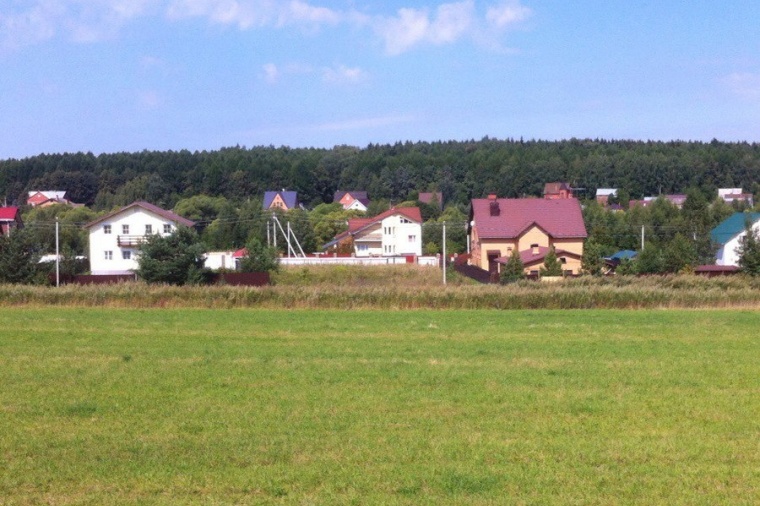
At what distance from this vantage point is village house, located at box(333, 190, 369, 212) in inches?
5424

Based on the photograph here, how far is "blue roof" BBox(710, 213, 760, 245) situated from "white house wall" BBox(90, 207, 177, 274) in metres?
45.4

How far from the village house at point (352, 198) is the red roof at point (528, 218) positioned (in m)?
69.1

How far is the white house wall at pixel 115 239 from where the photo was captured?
66250 mm

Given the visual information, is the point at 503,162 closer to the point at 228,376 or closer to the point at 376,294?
the point at 376,294

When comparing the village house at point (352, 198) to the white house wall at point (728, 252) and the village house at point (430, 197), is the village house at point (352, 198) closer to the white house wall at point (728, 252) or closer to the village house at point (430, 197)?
the village house at point (430, 197)

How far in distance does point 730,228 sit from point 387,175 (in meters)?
81.4

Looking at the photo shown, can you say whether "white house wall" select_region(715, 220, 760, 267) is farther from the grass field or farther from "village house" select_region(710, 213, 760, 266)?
the grass field

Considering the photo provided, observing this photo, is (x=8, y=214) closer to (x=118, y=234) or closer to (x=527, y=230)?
(x=118, y=234)

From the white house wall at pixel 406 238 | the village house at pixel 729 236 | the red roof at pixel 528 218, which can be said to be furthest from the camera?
the white house wall at pixel 406 238

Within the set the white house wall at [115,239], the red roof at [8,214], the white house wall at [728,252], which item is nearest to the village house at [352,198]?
the red roof at [8,214]

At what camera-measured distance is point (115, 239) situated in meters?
66.3

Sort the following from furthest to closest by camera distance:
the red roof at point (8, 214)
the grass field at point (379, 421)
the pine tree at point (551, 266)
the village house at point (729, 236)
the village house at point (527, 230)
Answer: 1. the red roof at point (8, 214)
2. the village house at point (729, 236)
3. the village house at point (527, 230)
4. the pine tree at point (551, 266)
5. the grass field at point (379, 421)

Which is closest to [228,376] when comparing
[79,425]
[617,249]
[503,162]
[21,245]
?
Answer: [79,425]

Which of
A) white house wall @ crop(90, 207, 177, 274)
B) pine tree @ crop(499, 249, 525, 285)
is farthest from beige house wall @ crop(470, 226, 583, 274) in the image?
white house wall @ crop(90, 207, 177, 274)
